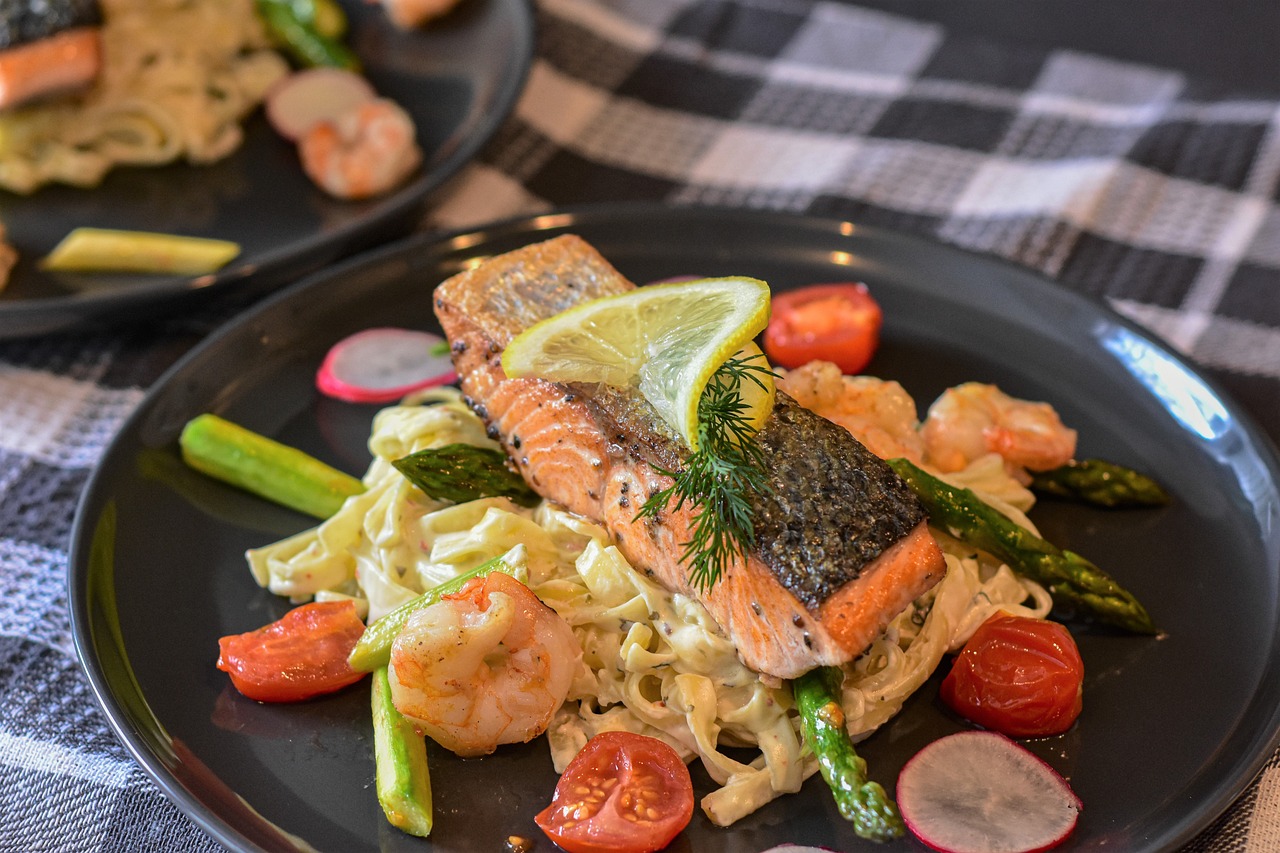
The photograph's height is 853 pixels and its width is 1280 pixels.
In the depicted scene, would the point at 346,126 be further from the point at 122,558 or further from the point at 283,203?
the point at 122,558

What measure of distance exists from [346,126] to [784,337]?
2.89m

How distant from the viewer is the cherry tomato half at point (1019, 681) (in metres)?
3.48

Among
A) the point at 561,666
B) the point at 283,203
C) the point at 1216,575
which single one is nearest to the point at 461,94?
the point at 283,203

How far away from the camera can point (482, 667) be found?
3504 mm

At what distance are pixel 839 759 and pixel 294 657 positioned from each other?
1.70 meters

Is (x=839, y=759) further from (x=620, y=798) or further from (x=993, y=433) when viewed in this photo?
(x=993, y=433)

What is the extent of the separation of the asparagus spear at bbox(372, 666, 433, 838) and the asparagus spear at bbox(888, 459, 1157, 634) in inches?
69.4

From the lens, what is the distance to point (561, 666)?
3611mm

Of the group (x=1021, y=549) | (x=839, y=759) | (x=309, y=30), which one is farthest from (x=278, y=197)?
(x=839, y=759)

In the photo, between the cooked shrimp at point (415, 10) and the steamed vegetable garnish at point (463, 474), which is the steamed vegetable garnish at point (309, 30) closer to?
the cooked shrimp at point (415, 10)

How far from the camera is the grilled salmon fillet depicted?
3436 mm

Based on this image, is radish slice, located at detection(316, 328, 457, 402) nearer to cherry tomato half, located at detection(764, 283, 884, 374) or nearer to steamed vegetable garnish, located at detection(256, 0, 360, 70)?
cherry tomato half, located at detection(764, 283, 884, 374)

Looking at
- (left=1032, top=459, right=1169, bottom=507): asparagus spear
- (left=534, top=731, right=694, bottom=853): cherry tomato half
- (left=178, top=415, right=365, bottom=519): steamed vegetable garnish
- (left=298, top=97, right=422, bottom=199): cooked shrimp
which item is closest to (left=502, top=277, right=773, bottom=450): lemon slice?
(left=534, top=731, right=694, bottom=853): cherry tomato half

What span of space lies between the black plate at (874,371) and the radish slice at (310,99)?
1.90 meters
